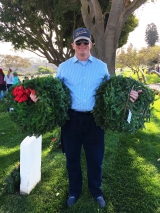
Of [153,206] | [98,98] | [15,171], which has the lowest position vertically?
[153,206]

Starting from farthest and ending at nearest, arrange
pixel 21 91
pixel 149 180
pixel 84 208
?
pixel 149 180 → pixel 84 208 → pixel 21 91

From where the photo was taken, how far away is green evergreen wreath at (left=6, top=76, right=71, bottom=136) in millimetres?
2648

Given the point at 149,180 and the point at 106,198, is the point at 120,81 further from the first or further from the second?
the point at 149,180

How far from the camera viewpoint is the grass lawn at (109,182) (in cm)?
321

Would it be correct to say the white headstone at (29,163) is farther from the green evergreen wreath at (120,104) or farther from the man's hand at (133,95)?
the man's hand at (133,95)

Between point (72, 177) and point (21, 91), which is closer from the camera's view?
point (21, 91)

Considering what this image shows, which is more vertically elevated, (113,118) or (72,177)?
(113,118)

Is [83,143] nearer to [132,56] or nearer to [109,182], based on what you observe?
[109,182]

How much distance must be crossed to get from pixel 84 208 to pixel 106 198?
16.0 inches

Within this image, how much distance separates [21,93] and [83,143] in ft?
3.49

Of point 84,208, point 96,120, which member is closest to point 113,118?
point 96,120

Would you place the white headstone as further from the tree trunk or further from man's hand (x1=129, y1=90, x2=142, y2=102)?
the tree trunk

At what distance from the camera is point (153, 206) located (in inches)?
130

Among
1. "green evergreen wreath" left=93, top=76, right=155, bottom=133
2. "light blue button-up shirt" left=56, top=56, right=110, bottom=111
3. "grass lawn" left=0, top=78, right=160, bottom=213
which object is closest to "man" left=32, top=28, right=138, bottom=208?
"light blue button-up shirt" left=56, top=56, right=110, bottom=111
